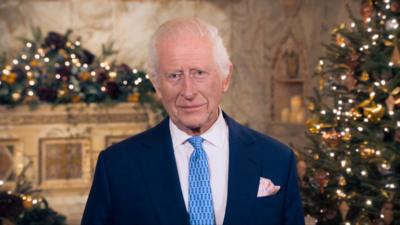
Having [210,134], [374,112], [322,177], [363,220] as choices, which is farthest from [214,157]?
[322,177]

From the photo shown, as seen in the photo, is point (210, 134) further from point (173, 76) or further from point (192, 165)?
point (173, 76)

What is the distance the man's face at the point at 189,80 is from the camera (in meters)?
1.57

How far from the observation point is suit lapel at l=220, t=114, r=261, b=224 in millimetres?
1630

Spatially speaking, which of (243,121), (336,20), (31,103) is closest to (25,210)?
(31,103)

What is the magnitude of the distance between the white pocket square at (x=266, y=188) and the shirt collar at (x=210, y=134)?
0.57 ft

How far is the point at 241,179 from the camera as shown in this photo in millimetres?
1662

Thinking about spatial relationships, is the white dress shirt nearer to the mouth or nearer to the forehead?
the mouth

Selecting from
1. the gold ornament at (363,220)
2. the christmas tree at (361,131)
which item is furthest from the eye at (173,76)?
the gold ornament at (363,220)

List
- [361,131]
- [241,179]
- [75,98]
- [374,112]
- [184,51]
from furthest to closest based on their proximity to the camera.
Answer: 1. [75,98]
2. [361,131]
3. [374,112]
4. [241,179]
5. [184,51]

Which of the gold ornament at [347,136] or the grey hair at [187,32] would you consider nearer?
the grey hair at [187,32]

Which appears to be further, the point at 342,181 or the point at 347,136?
the point at 342,181

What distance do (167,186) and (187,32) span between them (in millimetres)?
428

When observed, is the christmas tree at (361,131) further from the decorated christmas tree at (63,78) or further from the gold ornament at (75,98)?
the gold ornament at (75,98)

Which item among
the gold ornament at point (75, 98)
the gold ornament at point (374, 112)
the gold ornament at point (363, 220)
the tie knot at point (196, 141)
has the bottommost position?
the gold ornament at point (363, 220)
